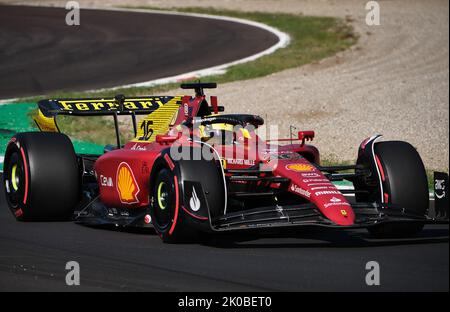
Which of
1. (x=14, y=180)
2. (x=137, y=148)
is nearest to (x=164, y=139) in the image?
(x=137, y=148)

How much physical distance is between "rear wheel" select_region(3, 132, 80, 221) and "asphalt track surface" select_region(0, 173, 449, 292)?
0.48 meters

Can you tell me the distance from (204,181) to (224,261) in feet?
3.39

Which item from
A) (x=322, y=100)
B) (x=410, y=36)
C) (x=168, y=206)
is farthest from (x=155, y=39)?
(x=168, y=206)

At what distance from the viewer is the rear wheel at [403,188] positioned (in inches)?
397

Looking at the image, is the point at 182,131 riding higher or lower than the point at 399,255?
higher

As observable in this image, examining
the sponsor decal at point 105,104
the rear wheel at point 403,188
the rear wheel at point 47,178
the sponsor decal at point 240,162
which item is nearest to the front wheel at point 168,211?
the sponsor decal at point 240,162

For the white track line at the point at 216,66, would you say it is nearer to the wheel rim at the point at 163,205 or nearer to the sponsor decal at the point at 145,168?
the sponsor decal at the point at 145,168

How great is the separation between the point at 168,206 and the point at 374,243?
204cm

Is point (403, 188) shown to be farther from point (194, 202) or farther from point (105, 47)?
point (105, 47)

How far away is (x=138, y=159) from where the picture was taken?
1074 cm

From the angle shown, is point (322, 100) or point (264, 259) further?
point (322, 100)

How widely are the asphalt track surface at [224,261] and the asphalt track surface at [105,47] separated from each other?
45.8ft
